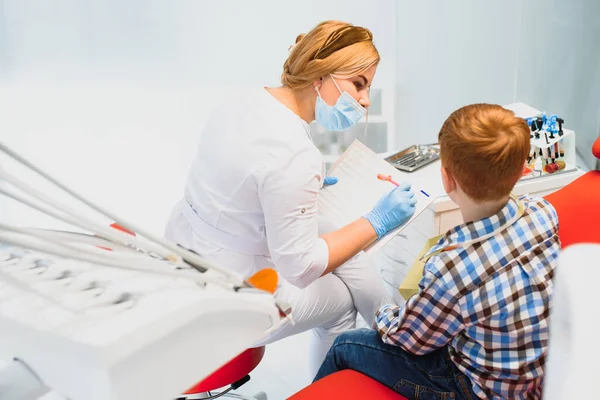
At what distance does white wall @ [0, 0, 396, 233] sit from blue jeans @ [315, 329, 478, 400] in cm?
198

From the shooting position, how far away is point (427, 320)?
3.76 ft

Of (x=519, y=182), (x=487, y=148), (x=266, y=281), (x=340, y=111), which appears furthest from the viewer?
(x=519, y=182)

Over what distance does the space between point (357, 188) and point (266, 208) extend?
390mm

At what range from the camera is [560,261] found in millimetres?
722

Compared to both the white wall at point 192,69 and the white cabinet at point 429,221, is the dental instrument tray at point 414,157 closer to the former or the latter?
the white cabinet at point 429,221

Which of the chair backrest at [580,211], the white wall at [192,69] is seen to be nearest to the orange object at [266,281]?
the chair backrest at [580,211]

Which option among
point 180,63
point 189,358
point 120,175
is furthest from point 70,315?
point 180,63

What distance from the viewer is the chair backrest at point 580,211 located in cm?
130

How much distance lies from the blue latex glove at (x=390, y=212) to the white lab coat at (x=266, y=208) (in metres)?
0.15

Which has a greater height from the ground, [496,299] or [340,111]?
[340,111]

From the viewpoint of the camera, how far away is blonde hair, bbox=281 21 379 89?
1401mm

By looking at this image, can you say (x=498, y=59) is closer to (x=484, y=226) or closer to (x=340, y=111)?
(x=340, y=111)

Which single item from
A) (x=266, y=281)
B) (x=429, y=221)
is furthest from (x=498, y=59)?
(x=266, y=281)

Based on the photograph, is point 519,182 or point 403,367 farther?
point 519,182
